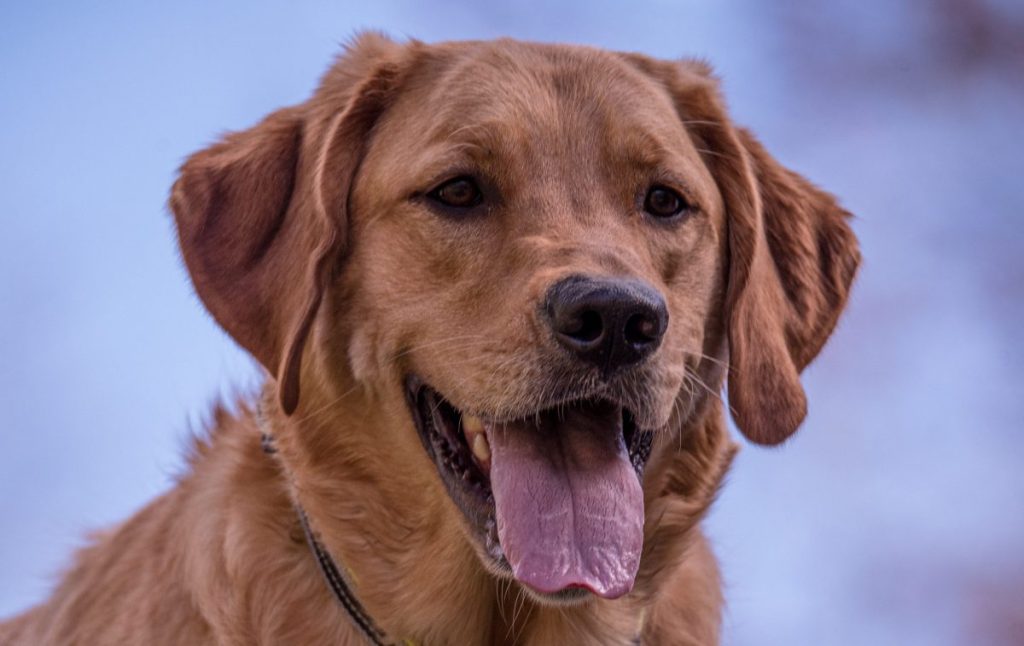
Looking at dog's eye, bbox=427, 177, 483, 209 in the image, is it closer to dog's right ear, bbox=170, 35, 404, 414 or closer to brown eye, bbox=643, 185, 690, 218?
dog's right ear, bbox=170, 35, 404, 414

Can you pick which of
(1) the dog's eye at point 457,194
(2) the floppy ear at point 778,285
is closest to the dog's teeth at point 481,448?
(1) the dog's eye at point 457,194

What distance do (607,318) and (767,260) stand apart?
3.86ft

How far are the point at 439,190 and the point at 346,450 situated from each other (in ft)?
2.73

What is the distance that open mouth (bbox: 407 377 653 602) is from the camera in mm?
3555

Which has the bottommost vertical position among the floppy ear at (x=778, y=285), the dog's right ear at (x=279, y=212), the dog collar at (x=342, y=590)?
the dog collar at (x=342, y=590)

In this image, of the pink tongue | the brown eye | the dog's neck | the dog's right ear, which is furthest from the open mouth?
the brown eye

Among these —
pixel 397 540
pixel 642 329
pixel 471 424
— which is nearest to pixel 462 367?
pixel 471 424

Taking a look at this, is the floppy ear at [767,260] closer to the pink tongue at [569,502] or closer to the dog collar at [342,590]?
the pink tongue at [569,502]

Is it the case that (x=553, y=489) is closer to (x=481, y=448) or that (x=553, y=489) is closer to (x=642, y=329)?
(x=481, y=448)

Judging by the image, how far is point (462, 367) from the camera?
372 cm

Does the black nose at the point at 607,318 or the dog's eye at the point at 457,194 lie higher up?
the dog's eye at the point at 457,194

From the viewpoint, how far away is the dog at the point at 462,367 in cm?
365

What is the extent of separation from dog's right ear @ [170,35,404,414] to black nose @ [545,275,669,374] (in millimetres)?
809

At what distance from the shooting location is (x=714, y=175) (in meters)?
4.54
